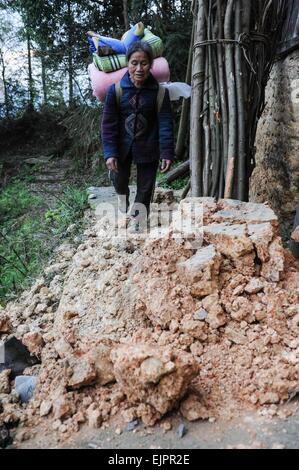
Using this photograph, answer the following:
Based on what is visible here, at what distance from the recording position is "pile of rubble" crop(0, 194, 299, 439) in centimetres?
135

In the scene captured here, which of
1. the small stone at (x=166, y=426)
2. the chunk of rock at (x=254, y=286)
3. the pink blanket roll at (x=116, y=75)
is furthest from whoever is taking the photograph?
the pink blanket roll at (x=116, y=75)

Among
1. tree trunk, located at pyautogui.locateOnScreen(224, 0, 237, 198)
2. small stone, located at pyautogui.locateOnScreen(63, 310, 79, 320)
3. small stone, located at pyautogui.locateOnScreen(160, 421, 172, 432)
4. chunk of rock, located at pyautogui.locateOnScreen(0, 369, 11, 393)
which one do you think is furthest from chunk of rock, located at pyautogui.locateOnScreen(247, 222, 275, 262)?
chunk of rock, located at pyautogui.locateOnScreen(0, 369, 11, 393)

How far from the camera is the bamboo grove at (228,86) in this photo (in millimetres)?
2545

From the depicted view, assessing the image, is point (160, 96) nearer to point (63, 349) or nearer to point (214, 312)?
point (214, 312)

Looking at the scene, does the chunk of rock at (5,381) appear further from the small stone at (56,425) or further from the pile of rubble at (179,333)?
the small stone at (56,425)

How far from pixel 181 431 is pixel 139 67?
6.96 feet

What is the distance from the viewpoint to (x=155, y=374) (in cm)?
128

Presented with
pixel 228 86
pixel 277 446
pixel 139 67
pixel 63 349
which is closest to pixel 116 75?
pixel 139 67

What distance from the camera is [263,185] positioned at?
3416mm

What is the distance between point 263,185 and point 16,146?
9.69 metres

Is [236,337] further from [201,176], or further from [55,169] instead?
[55,169]

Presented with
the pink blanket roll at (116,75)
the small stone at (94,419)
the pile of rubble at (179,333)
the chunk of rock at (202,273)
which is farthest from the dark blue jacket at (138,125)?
the small stone at (94,419)

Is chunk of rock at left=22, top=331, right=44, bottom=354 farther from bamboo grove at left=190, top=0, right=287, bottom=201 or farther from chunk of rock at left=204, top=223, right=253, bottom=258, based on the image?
bamboo grove at left=190, top=0, right=287, bottom=201

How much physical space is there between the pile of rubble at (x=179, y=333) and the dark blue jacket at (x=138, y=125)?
28.7 inches
